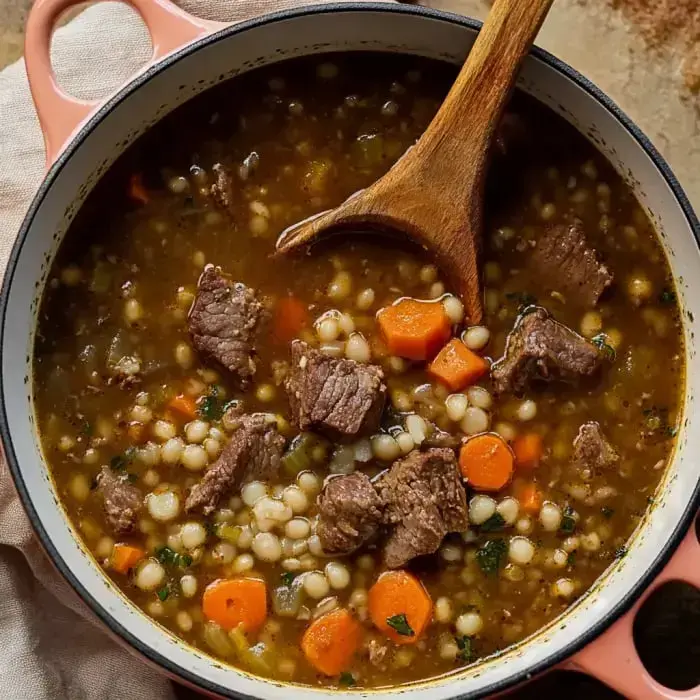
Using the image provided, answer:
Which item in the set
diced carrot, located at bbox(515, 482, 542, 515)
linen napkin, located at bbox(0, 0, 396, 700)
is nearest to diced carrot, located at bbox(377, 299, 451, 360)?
diced carrot, located at bbox(515, 482, 542, 515)

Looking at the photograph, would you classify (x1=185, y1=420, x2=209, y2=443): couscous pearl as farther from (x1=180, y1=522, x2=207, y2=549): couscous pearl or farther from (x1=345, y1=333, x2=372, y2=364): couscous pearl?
(x1=345, y1=333, x2=372, y2=364): couscous pearl

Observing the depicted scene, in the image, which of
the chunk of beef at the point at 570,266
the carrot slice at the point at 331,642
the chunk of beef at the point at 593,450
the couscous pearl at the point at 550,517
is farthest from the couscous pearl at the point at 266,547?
the chunk of beef at the point at 570,266

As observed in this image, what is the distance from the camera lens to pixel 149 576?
2.91 meters

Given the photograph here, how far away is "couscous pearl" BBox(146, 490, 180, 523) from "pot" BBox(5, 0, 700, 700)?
23cm

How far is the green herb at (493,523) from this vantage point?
294 centimetres

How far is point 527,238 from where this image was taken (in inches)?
118

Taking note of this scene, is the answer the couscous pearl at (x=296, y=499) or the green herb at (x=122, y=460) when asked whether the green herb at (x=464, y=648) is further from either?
the green herb at (x=122, y=460)

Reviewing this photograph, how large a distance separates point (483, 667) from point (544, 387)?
84cm

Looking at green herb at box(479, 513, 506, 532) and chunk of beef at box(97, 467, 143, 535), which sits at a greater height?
green herb at box(479, 513, 506, 532)

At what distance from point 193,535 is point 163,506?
4.9 inches

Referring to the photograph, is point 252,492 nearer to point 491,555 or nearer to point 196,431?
point 196,431

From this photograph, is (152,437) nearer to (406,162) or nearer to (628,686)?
(406,162)

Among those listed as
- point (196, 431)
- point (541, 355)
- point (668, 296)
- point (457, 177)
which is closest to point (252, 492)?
point (196, 431)

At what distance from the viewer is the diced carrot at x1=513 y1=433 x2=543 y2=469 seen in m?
2.96
